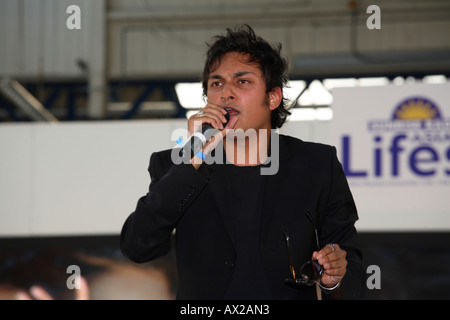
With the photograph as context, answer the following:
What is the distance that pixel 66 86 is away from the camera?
319 inches

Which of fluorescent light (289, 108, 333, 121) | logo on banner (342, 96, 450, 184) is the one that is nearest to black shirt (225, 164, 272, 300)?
logo on banner (342, 96, 450, 184)

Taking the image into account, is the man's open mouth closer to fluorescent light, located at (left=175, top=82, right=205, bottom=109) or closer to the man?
the man

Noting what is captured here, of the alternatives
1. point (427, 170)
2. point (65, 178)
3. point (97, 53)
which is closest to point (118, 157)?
point (65, 178)

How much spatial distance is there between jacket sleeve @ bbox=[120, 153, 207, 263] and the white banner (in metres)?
2.97

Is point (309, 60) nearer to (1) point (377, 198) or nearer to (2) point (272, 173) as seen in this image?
(1) point (377, 198)

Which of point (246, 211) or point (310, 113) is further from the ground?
point (310, 113)

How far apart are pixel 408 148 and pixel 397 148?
0.08 metres

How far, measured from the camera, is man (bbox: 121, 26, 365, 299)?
141 centimetres

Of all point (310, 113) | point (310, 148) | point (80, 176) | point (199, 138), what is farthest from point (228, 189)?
point (310, 113)

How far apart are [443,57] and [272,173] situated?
5.93 meters

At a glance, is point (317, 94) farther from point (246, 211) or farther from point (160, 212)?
point (160, 212)

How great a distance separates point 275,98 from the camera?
6.13 feet

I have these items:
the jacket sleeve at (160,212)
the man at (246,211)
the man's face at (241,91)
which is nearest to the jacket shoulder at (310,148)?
the man at (246,211)

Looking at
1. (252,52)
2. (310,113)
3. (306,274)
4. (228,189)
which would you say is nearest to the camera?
(306,274)
